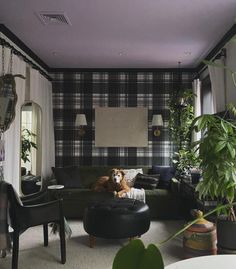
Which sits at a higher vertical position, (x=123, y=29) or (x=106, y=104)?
(x=123, y=29)

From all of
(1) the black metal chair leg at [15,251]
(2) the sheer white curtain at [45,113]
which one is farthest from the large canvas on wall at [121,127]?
(1) the black metal chair leg at [15,251]

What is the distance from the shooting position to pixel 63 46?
177 inches

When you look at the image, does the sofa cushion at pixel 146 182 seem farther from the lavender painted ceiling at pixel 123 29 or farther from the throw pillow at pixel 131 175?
the lavender painted ceiling at pixel 123 29

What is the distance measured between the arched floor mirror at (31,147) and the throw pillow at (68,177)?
372 millimetres

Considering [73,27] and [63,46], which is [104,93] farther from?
[73,27]

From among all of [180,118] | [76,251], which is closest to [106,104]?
[180,118]

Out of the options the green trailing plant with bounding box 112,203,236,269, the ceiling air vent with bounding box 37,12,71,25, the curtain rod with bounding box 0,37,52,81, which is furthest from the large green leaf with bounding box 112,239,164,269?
the curtain rod with bounding box 0,37,52,81

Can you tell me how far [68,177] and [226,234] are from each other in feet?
10.1

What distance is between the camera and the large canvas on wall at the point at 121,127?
5.92 metres

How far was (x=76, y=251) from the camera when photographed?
337cm

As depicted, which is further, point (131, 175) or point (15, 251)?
point (131, 175)

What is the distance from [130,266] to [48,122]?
17.4ft

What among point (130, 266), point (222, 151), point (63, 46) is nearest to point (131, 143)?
point (63, 46)

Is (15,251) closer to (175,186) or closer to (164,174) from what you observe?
(175,186)
